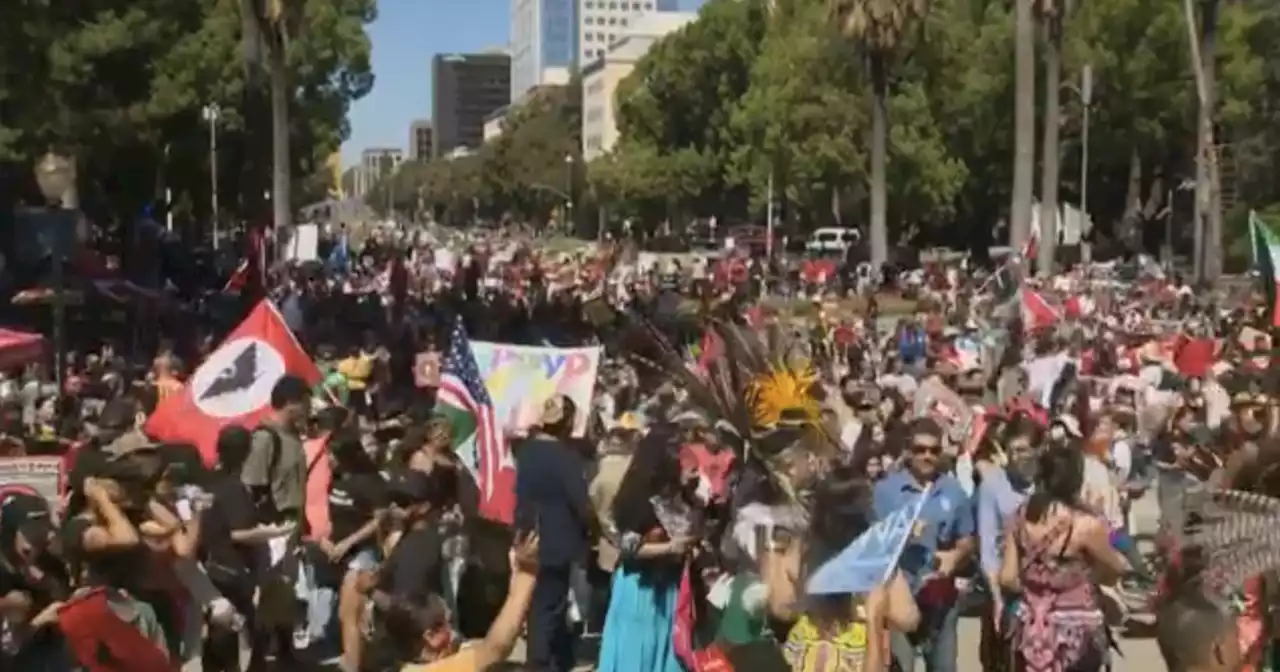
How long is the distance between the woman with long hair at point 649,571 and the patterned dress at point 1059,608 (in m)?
1.27

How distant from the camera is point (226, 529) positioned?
8820mm

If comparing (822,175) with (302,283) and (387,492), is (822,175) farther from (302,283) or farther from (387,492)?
(387,492)

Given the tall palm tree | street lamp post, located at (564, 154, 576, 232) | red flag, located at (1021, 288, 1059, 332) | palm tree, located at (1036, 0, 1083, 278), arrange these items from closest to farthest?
red flag, located at (1021, 288, 1059, 332) → the tall palm tree → palm tree, located at (1036, 0, 1083, 278) → street lamp post, located at (564, 154, 576, 232)

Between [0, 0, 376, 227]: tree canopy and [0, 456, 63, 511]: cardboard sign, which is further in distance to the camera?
[0, 0, 376, 227]: tree canopy

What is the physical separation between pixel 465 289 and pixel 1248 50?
33.2 metres

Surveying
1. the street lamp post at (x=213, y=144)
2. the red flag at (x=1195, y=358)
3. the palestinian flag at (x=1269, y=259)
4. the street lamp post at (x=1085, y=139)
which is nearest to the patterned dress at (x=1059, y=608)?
the palestinian flag at (x=1269, y=259)

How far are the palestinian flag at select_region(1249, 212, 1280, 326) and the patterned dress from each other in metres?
8.85

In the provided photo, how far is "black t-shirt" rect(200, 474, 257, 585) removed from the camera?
8672mm

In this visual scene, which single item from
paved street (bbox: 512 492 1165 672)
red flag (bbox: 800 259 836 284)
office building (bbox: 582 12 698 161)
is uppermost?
office building (bbox: 582 12 698 161)

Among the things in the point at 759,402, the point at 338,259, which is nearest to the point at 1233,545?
the point at 759,402

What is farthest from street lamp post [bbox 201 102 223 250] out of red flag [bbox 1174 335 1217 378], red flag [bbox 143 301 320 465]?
red flag [bbox 143 301 320 465]

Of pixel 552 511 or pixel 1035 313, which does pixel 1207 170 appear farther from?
pixel 552 511

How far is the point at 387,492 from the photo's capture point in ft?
30.9

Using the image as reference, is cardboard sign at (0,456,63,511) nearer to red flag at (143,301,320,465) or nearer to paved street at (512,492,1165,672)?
red flag at (143,301,320,465)
